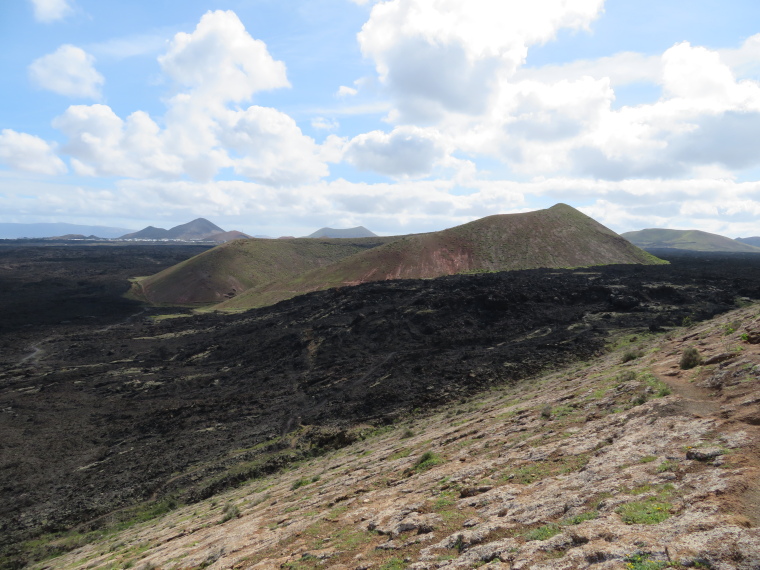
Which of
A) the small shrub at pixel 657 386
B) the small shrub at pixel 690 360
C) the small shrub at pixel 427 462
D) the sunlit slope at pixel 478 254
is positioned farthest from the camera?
the sunlit slope at pixel 478 254

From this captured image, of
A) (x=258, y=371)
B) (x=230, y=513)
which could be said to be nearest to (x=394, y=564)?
(x=230, y=513)

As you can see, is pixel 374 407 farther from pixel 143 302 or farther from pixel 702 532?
pixel 143 302

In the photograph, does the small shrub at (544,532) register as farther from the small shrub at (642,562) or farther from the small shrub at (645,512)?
the small shrub at (642,562)

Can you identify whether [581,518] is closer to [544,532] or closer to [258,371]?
[544,532]

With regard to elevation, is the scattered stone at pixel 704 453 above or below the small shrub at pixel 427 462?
above

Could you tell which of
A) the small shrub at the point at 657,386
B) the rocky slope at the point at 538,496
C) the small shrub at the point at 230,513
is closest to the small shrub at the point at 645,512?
the rocky slope at the point at 538,496

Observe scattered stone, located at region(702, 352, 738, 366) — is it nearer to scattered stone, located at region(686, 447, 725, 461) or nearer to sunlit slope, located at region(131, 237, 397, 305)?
scattered stone, located at region(686, 447, 725, 461)

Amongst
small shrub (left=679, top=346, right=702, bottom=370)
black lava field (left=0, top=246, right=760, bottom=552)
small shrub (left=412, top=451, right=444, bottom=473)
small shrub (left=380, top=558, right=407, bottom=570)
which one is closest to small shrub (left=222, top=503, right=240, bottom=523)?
black lava field (left=0, top=246, right=760, bottom=552)
